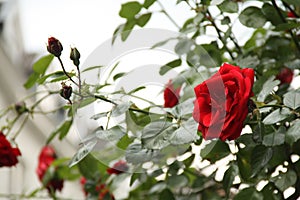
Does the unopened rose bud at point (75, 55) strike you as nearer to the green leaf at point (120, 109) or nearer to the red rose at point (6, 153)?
the green leaf at point (120, 109)

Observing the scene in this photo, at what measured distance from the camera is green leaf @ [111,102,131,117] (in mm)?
381

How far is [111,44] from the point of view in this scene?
424 millimetres

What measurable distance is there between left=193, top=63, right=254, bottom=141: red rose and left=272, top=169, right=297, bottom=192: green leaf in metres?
0.11

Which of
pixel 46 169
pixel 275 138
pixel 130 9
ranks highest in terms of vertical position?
pixel 130 9

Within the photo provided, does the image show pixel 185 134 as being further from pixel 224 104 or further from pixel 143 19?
pixel 143 19

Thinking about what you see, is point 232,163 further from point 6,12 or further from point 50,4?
point 6,12

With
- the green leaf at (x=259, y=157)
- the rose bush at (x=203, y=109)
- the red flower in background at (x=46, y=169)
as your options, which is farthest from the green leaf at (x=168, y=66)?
the red flower in background at (x=46, y=169)

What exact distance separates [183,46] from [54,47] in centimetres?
20

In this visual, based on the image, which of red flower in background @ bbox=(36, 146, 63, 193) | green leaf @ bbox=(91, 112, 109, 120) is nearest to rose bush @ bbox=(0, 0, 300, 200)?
green leaf @ bbox=(91, 112, 109, 120)

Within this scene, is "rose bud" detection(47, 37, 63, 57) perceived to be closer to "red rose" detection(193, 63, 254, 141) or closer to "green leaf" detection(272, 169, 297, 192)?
"red rose" detection(193, 63, 254, 141)

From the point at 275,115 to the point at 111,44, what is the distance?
14cm

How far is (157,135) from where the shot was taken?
1.20 feet

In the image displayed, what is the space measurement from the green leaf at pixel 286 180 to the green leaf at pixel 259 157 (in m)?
0.04

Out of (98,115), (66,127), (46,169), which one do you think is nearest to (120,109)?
(98,115)
